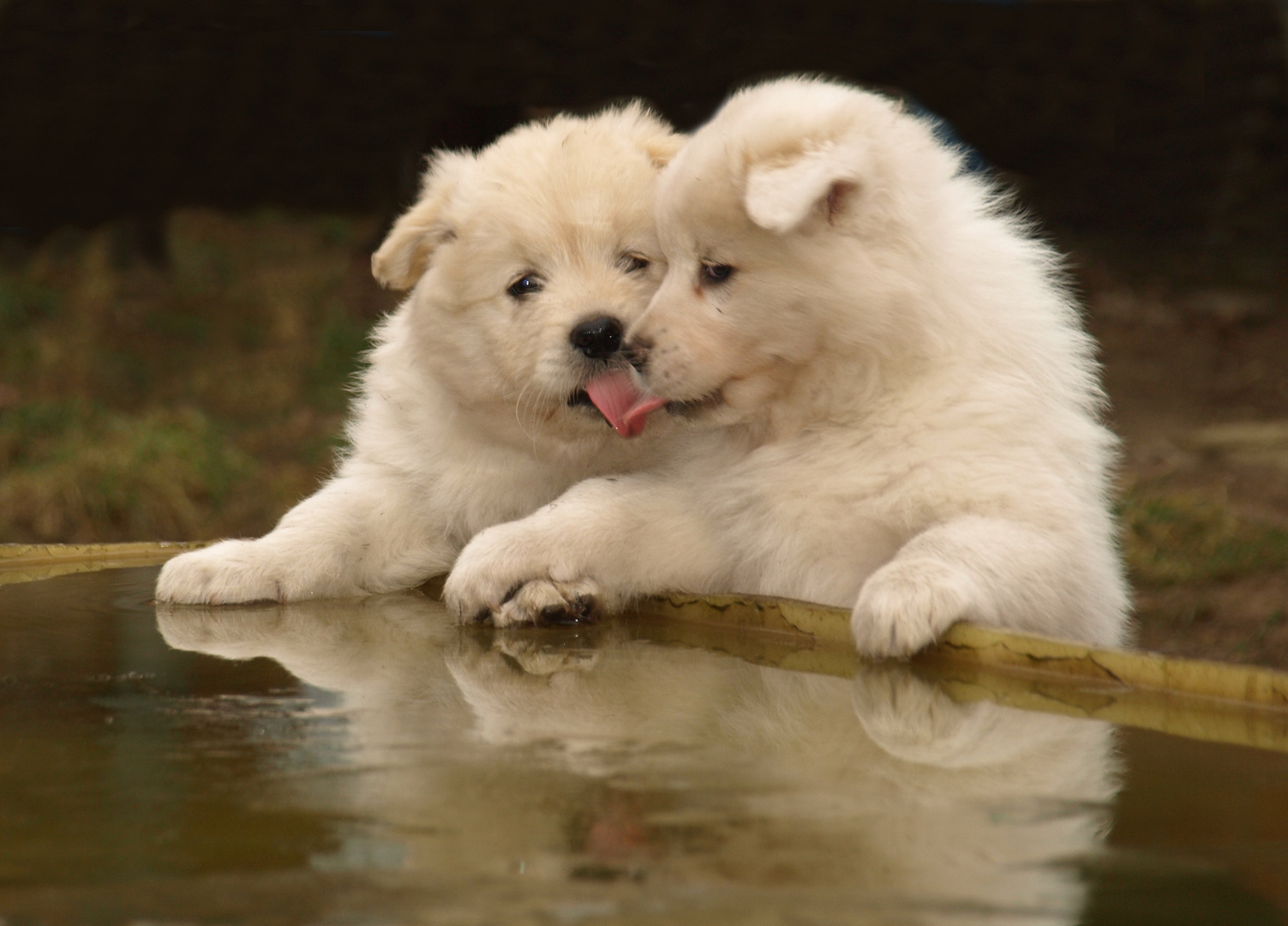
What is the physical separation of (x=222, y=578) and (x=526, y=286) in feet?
2.70

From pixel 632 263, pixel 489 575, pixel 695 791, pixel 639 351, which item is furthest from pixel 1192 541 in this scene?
pixel 695 791

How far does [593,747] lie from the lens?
5.36 ft

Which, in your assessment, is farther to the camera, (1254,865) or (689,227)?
(689,227)

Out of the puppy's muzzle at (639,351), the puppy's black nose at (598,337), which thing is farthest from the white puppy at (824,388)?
the puppy's black nose at (598,337)

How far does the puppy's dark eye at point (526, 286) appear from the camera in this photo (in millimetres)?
2830

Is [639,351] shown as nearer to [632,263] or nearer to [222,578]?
[632,263]

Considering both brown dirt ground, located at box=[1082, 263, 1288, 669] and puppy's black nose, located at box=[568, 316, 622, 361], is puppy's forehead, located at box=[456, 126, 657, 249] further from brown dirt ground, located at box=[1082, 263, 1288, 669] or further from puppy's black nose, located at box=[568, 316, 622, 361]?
brown dirt ground, located at box=[1082, 263, 1288, 669]

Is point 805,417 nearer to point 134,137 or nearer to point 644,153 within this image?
point 644,153

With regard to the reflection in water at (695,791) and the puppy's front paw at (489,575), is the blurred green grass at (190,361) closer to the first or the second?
the puppy's front paw at (489,575)

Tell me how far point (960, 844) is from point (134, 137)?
8807mm

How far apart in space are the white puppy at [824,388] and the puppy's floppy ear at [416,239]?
2.16 ft

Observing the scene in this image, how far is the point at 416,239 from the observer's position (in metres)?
3.06

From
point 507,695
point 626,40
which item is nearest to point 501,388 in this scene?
point 507,695

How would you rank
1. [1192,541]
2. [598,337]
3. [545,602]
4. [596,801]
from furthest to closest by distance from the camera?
[1192,541], [598,337], [545,602], [596,801]
